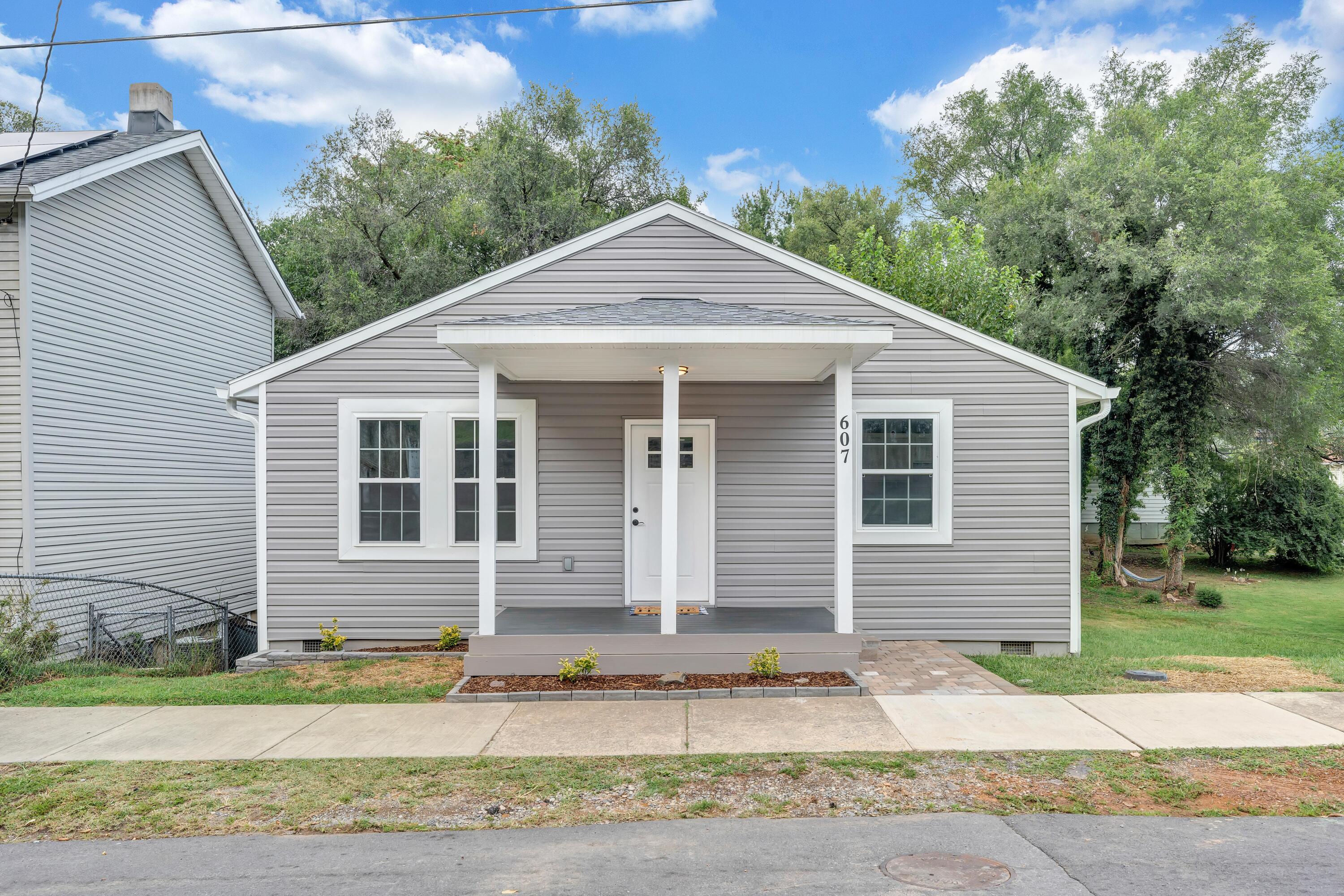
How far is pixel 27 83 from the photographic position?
57.7 feet

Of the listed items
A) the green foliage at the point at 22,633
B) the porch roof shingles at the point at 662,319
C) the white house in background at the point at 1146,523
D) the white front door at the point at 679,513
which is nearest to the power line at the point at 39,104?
the green foliage at the point at 22,633

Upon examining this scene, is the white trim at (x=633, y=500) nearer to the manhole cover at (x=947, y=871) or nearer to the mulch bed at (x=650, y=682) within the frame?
the mulch bed at (x=650, y=682)

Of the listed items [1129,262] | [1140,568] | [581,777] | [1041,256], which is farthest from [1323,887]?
[1140,568]

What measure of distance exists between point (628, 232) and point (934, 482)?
169 inches

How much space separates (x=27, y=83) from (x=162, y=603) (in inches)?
558

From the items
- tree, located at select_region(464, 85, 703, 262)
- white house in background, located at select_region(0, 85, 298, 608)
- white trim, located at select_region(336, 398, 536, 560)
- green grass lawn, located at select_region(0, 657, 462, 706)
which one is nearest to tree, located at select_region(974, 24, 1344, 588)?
tree, located at select_region(464, 85, 703, 262)

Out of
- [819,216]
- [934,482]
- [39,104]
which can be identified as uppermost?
[819,216]

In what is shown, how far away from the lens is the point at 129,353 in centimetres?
1044

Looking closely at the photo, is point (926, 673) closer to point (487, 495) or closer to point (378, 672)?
point (487, 495)

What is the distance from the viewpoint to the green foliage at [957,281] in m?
16.9

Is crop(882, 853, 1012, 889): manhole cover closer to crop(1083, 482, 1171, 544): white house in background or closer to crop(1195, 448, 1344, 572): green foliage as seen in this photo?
crop(1195, 448, 1344, 572): green foliage

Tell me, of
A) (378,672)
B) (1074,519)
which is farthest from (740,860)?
(1074,519)

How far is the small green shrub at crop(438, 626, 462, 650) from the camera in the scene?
326 inches

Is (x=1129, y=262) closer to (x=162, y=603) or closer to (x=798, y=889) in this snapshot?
(x=798, y=889)
